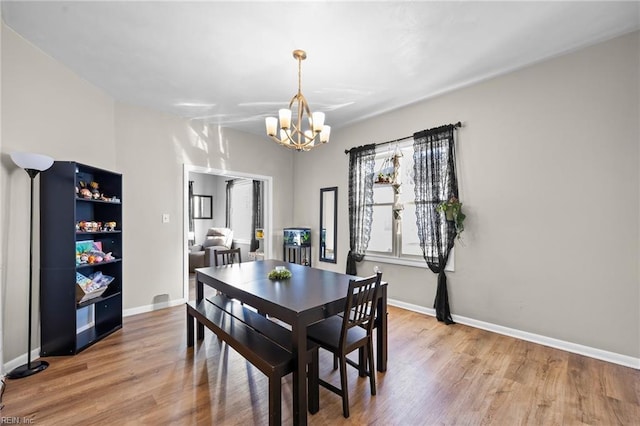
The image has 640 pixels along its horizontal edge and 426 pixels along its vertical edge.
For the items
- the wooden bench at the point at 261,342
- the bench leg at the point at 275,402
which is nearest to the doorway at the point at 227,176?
the wooden bench at the point at 261,342

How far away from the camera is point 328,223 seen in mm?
4926

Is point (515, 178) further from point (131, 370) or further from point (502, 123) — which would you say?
point (131, 370)

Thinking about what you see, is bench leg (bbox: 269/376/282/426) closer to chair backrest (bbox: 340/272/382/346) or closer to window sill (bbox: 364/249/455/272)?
chair backrest (bbox: 340/272/382/346)

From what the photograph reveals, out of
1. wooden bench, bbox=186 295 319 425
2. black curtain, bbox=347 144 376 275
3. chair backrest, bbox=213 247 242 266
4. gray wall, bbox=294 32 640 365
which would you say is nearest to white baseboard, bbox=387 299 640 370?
gray wall, bbox=294 32 640 365

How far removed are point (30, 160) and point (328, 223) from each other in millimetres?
3718

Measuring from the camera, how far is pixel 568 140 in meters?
2.65

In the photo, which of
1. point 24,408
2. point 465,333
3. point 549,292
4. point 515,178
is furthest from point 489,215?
point 24,408

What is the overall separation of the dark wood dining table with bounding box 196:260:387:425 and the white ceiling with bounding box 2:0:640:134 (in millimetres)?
2099

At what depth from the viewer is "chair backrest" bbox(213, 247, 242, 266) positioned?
330cm

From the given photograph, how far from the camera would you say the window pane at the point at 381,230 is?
415cm

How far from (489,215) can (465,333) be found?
4.41 ft

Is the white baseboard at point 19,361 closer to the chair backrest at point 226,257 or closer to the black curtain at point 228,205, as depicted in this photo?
the chair backrest at point 226,257

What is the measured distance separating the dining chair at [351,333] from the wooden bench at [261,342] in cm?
12

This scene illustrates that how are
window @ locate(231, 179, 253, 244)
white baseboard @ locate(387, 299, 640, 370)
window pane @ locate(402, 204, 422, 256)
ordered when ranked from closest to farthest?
white baseboard @ locate(387, 299, 640, 370) < window pane @ locate(402, 204, 422, 256) < window @ locate(231, 179, 253, 244)
